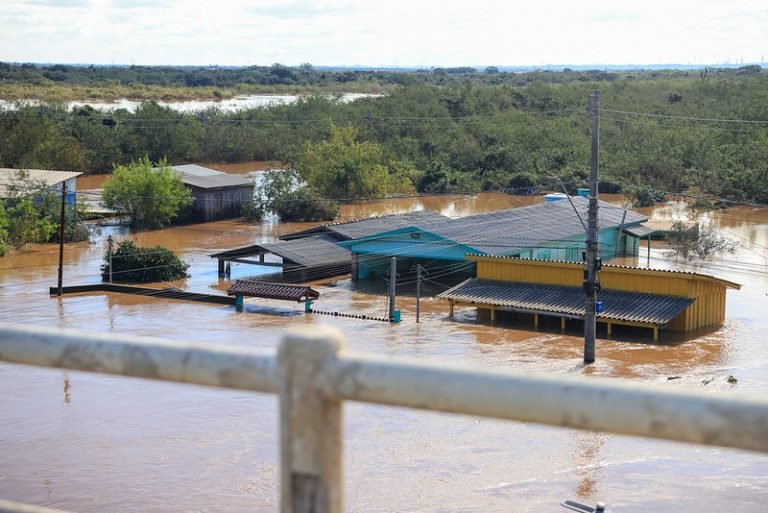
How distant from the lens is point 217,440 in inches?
716

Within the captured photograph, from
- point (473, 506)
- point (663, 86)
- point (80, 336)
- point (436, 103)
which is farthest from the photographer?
point (663, 86)

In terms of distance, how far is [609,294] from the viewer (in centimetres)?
2767

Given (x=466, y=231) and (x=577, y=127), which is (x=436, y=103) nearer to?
(x=577, y=127)

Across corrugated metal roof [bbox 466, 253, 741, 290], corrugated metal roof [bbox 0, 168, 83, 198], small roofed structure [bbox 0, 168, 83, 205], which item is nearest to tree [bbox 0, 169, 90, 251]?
small roofed structure [bbox 0, 168, 83, 205]

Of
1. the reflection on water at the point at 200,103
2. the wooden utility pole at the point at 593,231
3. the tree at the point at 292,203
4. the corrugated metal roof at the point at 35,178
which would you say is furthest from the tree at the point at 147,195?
the reflection on water at the point at 200,103

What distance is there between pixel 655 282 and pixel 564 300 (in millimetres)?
2395

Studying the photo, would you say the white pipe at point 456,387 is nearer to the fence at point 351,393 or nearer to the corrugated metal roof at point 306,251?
the fence at point 351,393

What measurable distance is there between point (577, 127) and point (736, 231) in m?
27.4

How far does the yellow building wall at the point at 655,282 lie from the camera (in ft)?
87.9

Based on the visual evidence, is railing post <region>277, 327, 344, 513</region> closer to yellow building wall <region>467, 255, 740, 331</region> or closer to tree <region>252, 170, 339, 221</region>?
yellow building wall <region>467, 255, 740, 331</region>

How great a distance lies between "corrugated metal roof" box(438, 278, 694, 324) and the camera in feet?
85.8

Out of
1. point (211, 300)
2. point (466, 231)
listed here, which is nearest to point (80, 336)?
point (211, 300)

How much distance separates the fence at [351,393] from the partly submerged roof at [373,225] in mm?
32068

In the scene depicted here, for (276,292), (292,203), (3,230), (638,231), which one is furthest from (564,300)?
(292,203)
